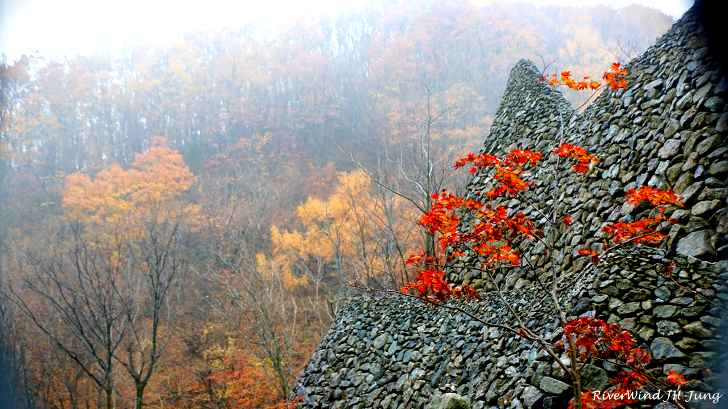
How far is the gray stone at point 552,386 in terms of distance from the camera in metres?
2.72

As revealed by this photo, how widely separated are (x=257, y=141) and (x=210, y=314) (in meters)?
14.2

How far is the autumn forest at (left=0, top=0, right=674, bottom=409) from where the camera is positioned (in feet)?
38.5

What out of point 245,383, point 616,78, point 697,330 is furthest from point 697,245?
point 245,383

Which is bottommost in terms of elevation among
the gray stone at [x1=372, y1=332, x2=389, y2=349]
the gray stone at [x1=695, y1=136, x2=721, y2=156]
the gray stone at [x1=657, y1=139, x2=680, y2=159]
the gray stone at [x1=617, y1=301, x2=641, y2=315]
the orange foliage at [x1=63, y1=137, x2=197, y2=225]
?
the gray stone at [x1=617, y1=301, x2=641, y2=315]

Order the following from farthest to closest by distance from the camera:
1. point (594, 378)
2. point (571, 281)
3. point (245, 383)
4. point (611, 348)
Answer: point (245, 383) → point (571, 281) → point (594, 378) → point (611, 348)

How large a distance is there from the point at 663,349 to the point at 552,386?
81 cm

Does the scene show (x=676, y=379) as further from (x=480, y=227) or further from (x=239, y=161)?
(x=239, y=161)

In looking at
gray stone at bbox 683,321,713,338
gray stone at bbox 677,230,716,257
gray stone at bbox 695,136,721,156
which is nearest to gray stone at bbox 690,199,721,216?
gray stone at bbox 677,230,716,257

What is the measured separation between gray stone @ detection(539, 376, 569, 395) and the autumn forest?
6.51m

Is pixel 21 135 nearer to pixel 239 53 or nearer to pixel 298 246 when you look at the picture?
pixel 239 53

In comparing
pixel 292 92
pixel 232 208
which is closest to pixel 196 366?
pixel 232 208

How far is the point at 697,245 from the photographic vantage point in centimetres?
303

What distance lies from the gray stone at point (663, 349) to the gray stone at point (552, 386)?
66cm

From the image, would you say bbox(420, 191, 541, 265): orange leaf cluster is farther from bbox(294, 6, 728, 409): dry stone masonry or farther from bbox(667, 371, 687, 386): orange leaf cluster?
bbox(667, 371, 687, 386): orange leaf cluster
